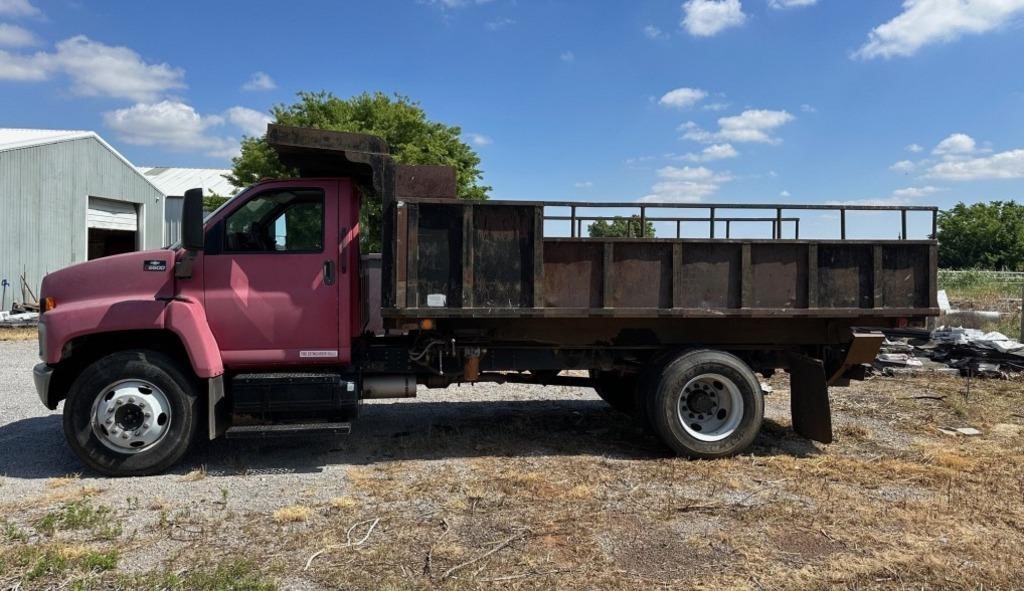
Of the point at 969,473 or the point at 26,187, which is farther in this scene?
the point at 26,187

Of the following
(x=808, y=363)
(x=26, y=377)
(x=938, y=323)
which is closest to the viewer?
(x=808, y=363)

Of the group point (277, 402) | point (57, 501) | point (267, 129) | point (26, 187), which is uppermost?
point (26, 187)

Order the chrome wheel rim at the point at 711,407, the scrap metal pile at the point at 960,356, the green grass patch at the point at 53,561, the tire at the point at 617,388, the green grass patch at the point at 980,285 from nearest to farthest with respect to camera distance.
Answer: the green grass patch at the point at 53,561 < the chrome wheel rim at the point at 711,407 < the tire at the point at 617,388 < the scrap metal pile at the point at 960,356 < the green grass patch at the point at 980,285

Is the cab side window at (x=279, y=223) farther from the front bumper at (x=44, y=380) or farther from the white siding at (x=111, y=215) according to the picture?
the white siding at (x=111, y=215)

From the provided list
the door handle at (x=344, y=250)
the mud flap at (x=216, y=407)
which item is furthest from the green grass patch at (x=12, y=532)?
the door handle at (x=344, y=250)

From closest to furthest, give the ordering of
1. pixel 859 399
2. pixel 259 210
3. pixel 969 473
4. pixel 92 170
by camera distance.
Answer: pixel 969 473 < pixel 259 210 < pixel 859 399 < pixel 92 170

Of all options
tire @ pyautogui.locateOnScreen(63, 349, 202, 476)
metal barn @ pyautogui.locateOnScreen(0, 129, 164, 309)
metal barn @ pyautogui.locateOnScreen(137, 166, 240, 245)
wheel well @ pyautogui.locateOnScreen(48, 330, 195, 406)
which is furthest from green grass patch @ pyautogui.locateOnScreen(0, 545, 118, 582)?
metal barn @ pyautogui.locateOnScreen(137, 166, 240, 245)

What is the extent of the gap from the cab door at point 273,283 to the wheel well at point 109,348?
1.15 ft

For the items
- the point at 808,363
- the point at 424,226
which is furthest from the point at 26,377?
the point at 808,363

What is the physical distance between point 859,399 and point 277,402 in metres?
7.10

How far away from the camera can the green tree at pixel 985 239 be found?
2188 inches

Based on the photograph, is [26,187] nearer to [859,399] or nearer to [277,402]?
[277,402]

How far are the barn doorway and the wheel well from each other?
18290mm

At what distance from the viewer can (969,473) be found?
17.3 feet
